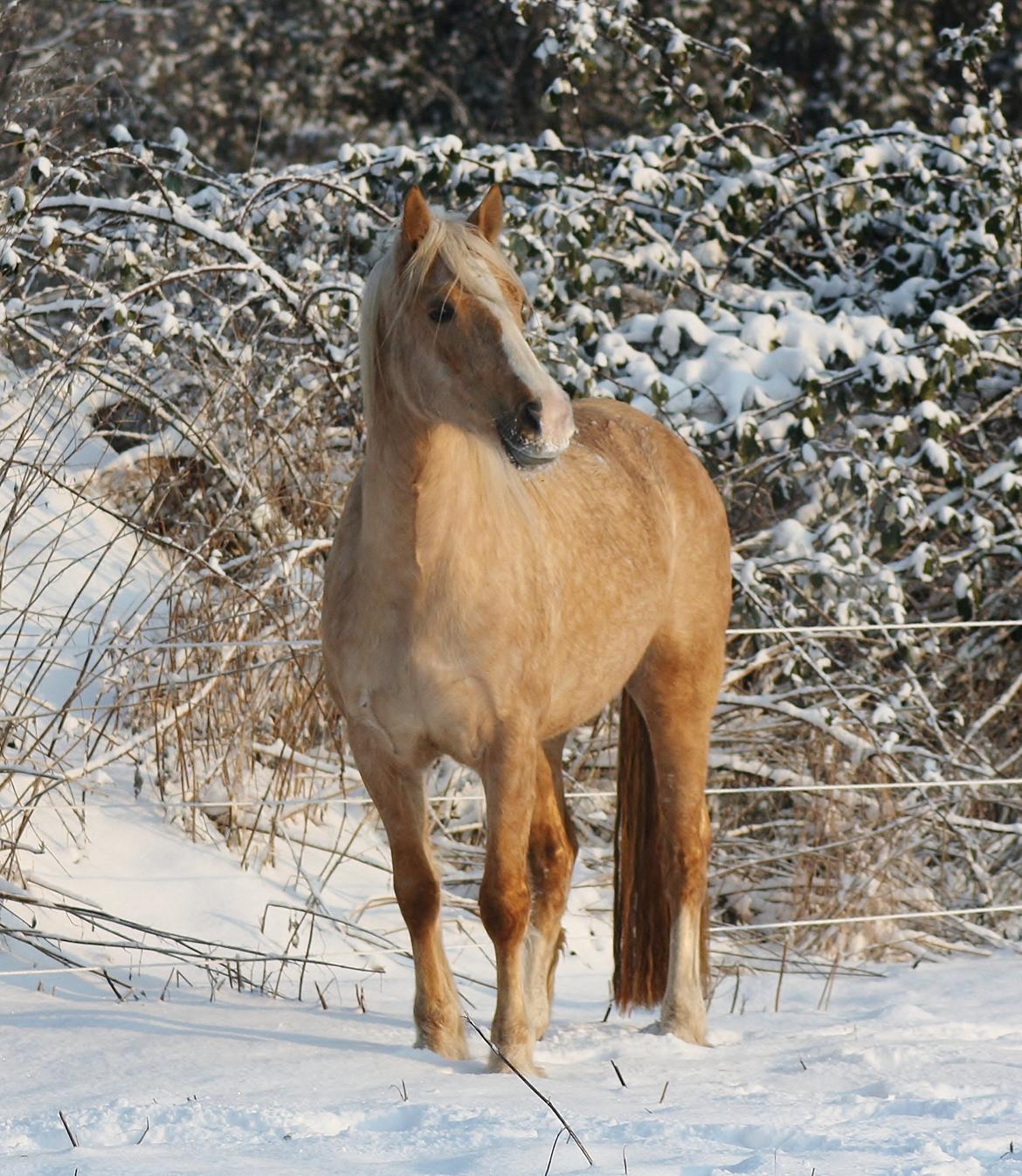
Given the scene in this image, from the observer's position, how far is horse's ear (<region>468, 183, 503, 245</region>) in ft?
11.5

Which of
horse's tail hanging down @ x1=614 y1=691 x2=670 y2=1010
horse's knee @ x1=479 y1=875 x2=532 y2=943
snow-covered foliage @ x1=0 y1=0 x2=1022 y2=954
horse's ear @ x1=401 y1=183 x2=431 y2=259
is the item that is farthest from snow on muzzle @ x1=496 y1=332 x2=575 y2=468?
snow-covered foliage @ x1=0 y1=0 x2=1022 y2=954

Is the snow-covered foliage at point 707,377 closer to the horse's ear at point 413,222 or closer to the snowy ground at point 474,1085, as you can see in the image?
the snowy ground at point 474,1085

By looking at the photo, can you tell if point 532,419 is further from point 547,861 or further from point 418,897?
point 547,861

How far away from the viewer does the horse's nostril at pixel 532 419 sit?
3029 mm

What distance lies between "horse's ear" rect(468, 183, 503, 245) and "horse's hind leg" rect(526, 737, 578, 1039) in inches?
53.3

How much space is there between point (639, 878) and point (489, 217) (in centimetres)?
193

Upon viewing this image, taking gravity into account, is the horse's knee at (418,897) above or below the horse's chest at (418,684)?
below

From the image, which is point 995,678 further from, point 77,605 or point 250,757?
point 77,605

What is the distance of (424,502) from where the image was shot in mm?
3383

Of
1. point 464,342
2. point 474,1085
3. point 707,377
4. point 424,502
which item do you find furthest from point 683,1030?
point 707,377

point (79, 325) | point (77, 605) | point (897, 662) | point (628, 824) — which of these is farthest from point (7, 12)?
point (897, 662)

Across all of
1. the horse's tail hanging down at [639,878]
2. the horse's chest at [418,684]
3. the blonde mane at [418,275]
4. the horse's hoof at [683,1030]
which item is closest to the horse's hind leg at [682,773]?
the horse's tail hanging down at [639,878]

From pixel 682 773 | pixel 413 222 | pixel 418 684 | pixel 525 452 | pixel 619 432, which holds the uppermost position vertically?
pixel 413 222

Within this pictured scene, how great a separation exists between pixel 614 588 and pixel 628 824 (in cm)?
83
